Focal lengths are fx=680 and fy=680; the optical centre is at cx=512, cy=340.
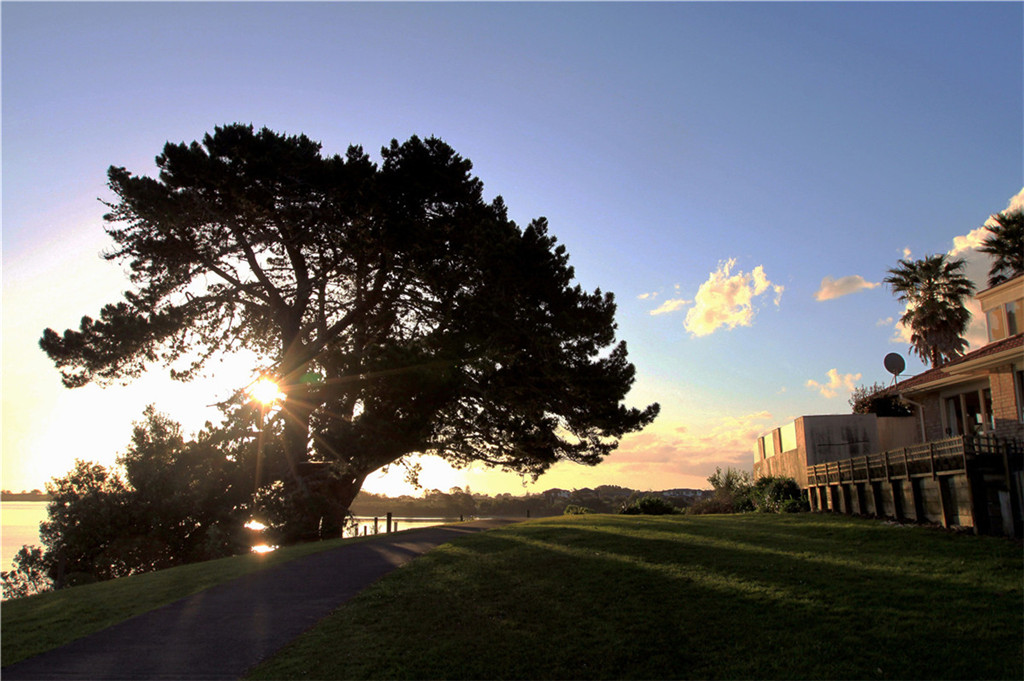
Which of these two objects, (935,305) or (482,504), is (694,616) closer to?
(935,305)

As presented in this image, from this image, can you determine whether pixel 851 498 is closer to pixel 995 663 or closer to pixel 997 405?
pixel 997 405

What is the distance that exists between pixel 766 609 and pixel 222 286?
22.7m

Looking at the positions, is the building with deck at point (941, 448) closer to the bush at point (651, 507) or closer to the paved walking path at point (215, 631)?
the bush at point (651, 507)

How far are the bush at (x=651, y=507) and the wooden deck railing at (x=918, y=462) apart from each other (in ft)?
33.7

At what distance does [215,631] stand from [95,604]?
4483 mm

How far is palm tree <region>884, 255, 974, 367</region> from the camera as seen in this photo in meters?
40.0

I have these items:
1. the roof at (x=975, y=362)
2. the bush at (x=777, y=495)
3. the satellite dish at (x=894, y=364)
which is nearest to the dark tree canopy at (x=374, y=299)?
the bush at (x=777, y=495)

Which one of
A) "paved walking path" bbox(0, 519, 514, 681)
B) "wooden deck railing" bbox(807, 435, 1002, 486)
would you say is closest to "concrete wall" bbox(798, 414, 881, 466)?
"wooden deck railing" bbox(807, 435, 1002, 486)

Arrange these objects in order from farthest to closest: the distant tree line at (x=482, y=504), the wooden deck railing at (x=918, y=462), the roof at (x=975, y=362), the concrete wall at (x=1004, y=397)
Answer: the distant tree line at (x=482, y=504)
the concrete wall at (x=1004, y=397)
the roof at (x=975, y=362)
the wooden deck railing at (x=918, y=462)

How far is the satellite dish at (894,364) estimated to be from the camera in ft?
109

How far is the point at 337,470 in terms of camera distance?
84.8 ft

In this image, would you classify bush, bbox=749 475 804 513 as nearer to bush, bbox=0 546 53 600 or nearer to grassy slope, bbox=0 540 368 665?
grassy slope, bbox=0 540 368 665

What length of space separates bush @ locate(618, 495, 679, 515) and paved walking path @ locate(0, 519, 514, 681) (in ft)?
61.6

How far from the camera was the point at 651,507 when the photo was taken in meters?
32.3
